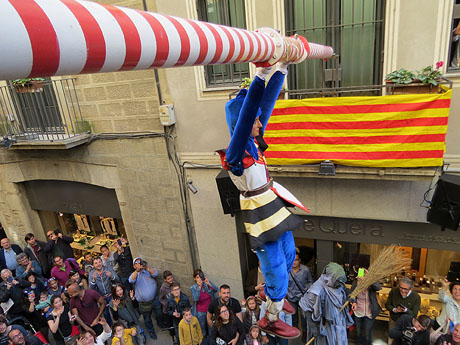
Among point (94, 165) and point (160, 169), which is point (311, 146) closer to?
point (160, 169)

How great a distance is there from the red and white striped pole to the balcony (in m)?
6.24

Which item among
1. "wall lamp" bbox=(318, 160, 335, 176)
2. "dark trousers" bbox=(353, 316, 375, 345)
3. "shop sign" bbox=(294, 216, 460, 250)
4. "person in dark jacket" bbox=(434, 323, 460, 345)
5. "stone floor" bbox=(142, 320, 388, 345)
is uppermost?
"wall lamp" bbox=(318, 160, 335, 176)

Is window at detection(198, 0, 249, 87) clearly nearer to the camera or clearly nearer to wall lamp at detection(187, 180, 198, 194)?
wall lamp at detection(187, 180, 198, 194)

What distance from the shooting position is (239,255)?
6.65 metres

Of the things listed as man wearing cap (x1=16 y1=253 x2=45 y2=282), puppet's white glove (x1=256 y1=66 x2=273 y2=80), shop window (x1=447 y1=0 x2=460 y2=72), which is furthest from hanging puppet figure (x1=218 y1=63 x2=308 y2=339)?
man wearing cap (x1=16 y1=253 x2=45 y2=282)

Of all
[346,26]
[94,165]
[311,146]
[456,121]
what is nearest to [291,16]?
[346,26]

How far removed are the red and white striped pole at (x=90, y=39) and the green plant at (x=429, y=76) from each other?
13.1ft

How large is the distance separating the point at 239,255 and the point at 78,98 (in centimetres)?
468

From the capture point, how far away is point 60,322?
5.66 metres

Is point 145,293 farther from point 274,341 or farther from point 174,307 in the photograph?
point 274,341

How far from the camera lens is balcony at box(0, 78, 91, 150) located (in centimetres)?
677

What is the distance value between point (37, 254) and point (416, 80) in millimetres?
8526

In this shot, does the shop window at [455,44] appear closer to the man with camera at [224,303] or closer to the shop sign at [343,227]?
the shop sign at [343,227]

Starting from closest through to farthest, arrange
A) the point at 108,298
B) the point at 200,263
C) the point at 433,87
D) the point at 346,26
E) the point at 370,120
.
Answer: the point at 433,87 → the point at 370,120 → the point at 346,26 → the point at 108,298 → the point at 200,263
